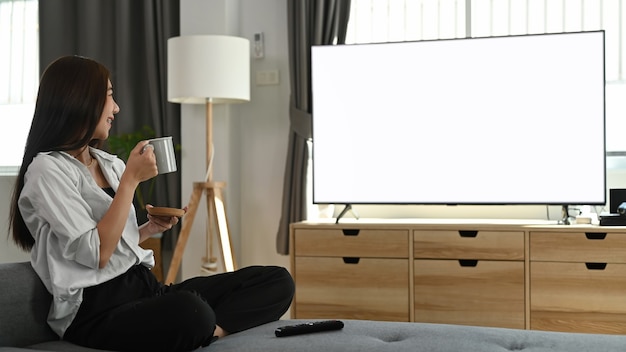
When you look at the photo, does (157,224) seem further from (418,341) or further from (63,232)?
(418,341)

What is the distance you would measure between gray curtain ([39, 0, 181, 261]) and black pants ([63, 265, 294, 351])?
7.25 feet

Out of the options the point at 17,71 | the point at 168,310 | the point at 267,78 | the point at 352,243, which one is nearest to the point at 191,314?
the point at 168,310

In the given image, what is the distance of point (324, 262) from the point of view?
145 inches

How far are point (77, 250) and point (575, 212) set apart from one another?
2532mm

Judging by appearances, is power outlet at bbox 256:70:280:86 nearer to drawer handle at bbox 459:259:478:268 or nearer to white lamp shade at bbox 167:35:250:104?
white lamp shade at bbox 167:35:250:104

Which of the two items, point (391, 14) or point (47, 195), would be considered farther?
point (391, 14)

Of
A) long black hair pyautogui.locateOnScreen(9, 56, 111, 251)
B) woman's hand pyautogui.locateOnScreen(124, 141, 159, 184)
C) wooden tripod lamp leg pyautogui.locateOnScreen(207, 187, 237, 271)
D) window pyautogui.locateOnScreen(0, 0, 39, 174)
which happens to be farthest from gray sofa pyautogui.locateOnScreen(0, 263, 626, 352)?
window pyautogui.locateOnScreen(0, 0, 39, 174)

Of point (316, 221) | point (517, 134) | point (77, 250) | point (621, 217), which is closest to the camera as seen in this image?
point (77, 250)

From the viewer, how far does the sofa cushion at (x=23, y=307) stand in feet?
6.41

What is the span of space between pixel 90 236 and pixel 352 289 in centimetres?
185

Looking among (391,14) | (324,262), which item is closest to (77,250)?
(324,262)

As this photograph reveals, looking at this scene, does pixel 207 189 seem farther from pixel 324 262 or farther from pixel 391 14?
pixel 391 14

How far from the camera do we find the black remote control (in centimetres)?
208

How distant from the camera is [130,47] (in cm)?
462
